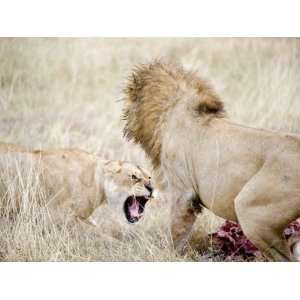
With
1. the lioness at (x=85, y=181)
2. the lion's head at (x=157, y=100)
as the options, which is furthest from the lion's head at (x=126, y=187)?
the lion's head at (x=157, y=100)

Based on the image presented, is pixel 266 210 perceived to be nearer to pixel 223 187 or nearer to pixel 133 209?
pixel 223 187

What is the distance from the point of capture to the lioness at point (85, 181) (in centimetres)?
468

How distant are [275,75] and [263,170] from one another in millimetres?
973

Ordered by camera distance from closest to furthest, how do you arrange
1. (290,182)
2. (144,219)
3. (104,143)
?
(290,182)
(144,219)
(104,143)

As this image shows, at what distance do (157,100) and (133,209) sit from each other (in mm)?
794

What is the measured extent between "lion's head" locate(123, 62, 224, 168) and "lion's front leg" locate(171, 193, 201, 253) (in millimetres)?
326

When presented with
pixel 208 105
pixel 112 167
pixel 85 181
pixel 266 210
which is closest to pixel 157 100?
pixel 208 105

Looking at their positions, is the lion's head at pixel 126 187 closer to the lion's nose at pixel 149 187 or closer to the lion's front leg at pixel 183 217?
the lion's nose at pixel 149 187

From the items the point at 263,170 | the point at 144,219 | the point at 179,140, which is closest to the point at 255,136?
the point at 263,170

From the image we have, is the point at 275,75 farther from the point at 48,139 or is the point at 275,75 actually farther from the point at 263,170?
the point at 48,139

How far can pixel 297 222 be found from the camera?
438cm

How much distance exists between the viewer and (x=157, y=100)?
462 cm

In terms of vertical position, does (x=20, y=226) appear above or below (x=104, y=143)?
below

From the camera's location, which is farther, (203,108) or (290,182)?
(203,108)
